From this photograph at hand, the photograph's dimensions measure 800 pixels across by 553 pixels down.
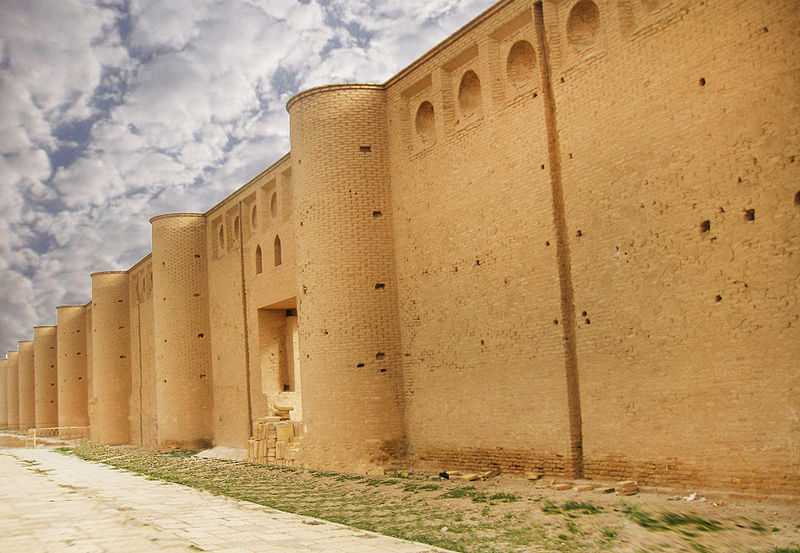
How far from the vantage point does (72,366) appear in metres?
40.8

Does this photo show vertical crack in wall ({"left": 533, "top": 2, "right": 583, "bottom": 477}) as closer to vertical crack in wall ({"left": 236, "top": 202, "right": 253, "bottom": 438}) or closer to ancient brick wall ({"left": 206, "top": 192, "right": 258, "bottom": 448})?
vertical crack in wall ({"left": 236, "top": 202, "right": 253, "bottom": 438})

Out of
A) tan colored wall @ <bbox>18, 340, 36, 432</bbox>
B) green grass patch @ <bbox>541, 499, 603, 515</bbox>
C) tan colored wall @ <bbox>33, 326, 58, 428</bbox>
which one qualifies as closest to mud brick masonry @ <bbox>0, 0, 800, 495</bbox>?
green grass patch @ <bbox>541, 499, 603, 515</bbox>

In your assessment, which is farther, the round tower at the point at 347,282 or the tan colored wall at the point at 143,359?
the tan colored wall at the point at 143,359

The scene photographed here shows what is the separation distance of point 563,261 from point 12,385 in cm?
6154

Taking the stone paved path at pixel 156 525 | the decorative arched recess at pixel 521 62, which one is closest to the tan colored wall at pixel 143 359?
the stone paved path at pixel 156 525

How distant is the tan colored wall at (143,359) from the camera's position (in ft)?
94.2

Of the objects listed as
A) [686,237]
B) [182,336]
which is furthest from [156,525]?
[182,336]

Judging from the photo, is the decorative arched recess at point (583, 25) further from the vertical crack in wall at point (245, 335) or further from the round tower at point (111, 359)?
the round tower at point (111, 359)

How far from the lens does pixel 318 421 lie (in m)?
14.9

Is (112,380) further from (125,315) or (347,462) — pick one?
(347,462)

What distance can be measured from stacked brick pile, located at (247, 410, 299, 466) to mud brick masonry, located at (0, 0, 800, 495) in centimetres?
7

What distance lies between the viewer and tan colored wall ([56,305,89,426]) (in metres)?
40.2

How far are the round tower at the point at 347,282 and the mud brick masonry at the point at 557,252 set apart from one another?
0.14 feet

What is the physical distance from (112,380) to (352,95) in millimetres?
22105
